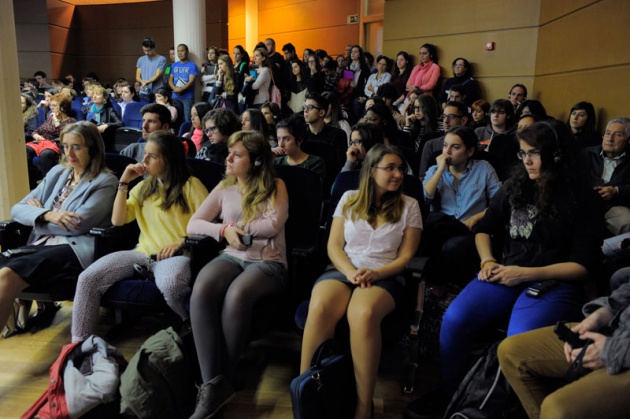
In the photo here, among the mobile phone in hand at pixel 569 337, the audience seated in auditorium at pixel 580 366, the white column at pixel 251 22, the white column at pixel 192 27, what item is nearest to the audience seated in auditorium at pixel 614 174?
the audience seated in auditorium at pixel 580 366

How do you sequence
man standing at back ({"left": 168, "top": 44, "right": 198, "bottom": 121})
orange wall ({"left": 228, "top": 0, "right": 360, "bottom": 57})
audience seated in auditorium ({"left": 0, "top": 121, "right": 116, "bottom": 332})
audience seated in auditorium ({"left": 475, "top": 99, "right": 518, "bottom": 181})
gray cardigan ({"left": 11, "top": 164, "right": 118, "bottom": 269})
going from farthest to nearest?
orange wall ({"left": 228, "top": 0, "right": 360, "bottom": 57}) → man standing at back ({"left": 168, "top": 44, "right": 198, "bottom": 121}) → audience seated in auditorium ({"left": 475, "top": 99, "right": 518, "bottom": 181}) → gray cardigan ({"left": 11, "top": 164, "right": 118, "bottom": 269}) → audience seated in auditorium ({"left": 0, "top": 121, "right": 116, "bottom": 332})

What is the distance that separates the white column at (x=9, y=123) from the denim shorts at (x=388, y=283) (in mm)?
2512

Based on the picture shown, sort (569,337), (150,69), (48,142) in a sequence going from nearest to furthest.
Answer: (569,337)
(48,142)
(150,69)

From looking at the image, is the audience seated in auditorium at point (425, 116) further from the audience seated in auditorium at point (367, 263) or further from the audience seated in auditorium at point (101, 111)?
the audience seated in auditorium at point (101, 111)

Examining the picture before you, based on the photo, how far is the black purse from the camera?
5.72 ft

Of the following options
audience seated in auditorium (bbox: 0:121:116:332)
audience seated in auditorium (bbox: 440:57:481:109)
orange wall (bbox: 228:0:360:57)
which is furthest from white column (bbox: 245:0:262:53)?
audience seated in auditorium (bbox: 0:121:116:332)

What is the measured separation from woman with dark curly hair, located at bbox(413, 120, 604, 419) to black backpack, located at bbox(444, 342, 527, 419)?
161 mm

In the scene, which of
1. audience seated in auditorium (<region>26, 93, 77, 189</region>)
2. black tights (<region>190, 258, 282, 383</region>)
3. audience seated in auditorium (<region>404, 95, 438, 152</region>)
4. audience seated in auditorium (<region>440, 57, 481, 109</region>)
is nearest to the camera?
black tights (<region>190, 258, 282, 383</region>)

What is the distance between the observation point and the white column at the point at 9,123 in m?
3.33

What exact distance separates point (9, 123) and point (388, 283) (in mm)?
2860

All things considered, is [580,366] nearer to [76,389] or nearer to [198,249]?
[198,249]

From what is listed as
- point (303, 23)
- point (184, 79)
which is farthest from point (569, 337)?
point (303, 23)

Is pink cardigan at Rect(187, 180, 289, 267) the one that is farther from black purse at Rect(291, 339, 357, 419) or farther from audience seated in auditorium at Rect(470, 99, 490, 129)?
audience seated in auditorium at Rect(470, 99, 490, 129)

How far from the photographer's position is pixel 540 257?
2.04 meters
